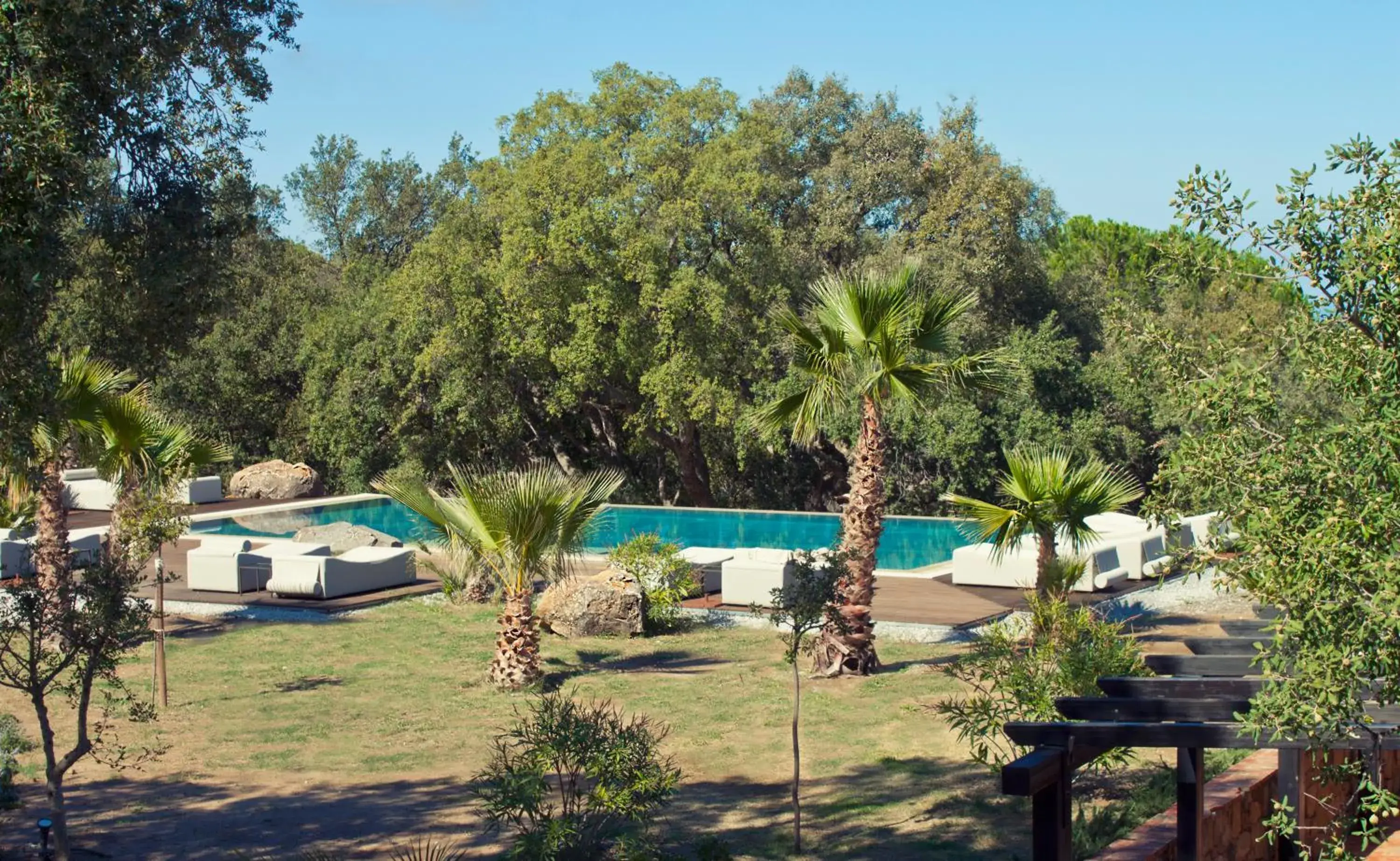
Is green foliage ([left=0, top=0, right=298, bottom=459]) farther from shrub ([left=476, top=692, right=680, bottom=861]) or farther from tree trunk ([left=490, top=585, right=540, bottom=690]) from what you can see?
tree trunk ([left=490, top=585, right=540, bottom=690])

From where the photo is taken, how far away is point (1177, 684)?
6809 mm

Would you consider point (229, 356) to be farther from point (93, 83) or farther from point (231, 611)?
point (93, 83)

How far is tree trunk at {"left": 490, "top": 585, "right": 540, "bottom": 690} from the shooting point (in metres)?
13.3

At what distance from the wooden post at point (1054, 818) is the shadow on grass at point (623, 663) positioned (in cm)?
787

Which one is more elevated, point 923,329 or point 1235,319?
point 1235,319

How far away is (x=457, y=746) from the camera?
37.3 feet

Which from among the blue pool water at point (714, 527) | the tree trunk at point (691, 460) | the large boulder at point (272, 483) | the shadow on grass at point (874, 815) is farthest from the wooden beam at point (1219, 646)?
the large boulder at point (272, 483)

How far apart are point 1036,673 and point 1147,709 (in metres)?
2.99

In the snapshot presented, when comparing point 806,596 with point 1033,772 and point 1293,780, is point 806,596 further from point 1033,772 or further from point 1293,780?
point 1033,772

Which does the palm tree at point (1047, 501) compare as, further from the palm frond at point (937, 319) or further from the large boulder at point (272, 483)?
the large boulder at point (272, 483)

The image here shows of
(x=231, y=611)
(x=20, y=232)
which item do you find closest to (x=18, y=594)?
(x=20, y=232)

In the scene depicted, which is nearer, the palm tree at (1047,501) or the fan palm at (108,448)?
the fan palm at (108,448)

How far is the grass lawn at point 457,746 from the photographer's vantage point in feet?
30.0

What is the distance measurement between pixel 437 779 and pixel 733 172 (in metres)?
20.2
